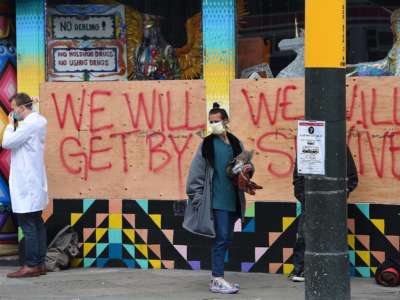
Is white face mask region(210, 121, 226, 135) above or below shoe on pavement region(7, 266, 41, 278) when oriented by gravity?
above

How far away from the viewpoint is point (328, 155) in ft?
22.0

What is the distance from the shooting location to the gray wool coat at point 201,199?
889cm

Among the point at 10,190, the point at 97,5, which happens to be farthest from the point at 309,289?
the point at 97,5

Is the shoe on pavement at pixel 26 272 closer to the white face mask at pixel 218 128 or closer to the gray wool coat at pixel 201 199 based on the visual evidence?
the gray wool coat at pixel 201 199

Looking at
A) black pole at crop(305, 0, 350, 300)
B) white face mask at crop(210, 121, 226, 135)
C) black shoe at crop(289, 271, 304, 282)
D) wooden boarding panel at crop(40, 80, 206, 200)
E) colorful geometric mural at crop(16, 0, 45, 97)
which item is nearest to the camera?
black pole at crop(305, 0, 350, 300)

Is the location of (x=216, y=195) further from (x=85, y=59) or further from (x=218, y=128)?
(x=85, y=59)

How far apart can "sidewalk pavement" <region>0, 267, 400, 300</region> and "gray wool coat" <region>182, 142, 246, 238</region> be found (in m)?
0.64

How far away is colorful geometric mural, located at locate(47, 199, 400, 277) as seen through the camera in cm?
966

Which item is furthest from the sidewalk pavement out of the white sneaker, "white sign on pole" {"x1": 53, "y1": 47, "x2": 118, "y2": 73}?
"white sign on pole" {"x1": 53, "y1": 47, "x2": 118, "y2": 73}

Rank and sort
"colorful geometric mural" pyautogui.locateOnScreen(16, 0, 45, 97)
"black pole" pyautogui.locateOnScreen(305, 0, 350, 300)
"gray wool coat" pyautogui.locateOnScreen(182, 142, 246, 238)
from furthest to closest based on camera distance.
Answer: "colorful geometric mural" pyautogui.locateOnScreen(16, 0, 45, 97) < "gray wool coat" pyautogui.locateOnScreen(182, 142, 246, 238) < "black pole" pyautogui.locateOnScreen(305, 0, 350, 300)

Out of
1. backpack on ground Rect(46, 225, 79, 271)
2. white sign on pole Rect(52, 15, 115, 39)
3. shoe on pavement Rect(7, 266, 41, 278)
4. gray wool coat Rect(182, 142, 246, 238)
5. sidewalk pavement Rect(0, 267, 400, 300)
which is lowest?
sidewalk pavement Rect(0, 267, 400, 300)

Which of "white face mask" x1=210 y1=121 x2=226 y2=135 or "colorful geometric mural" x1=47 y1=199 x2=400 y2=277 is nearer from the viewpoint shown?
"white face mask" x1=210 y1=121 x2=226 y2=135

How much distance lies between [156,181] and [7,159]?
5.72 feet

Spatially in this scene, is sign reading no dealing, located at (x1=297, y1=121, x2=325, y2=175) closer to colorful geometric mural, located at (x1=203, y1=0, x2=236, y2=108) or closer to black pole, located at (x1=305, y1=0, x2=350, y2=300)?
black pole, located at (x1=305, y1=0, x2=350, y2=300)
